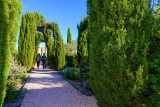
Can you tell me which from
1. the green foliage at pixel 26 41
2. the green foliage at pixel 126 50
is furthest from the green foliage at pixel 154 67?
the green foliage at pixel 26 41

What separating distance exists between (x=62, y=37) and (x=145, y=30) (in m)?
11.6

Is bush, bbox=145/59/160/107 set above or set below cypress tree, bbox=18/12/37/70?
below

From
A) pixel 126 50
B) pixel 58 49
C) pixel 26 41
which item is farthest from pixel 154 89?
pixel 58 49

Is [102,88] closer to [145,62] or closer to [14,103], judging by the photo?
[145,62]

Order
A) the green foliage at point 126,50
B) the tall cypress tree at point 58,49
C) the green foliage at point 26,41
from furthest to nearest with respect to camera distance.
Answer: the tall cypress tree at point 58,49 → the green foliage at point 26,41 → the green foliage at point 126,50

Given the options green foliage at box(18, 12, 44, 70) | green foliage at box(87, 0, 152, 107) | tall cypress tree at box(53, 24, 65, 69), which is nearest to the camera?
green foliage at box(87, 0, 152, 107)

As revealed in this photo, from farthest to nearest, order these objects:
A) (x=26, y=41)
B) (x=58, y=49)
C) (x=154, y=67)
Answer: (x=58, y=49)
(x=26, y=41)
(x=154, y=67)

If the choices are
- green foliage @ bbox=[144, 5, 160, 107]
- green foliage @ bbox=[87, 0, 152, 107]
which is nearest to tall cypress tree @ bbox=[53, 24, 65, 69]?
green foliage @ bbox=[87, 0, 152, 107]

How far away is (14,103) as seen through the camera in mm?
3172

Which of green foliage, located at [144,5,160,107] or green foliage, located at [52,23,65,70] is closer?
green foliage, located at [144,5,160,107]

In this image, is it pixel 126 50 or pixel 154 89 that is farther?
pixel 126 50

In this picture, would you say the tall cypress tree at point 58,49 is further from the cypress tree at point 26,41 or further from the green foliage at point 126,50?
the green foliage at point 126,50

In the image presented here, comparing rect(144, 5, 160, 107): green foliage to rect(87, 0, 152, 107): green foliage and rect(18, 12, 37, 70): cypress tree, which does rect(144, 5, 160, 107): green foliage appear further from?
rect(18, 12, 37, 70): cypress tree

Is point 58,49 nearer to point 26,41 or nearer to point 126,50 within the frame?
point 26,41
